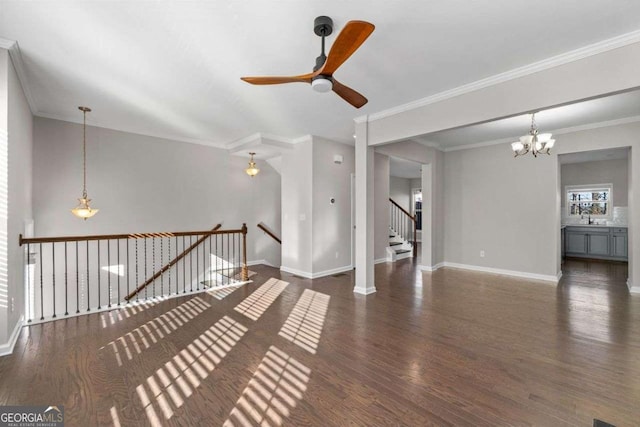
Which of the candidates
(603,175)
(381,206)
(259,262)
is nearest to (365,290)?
(381,206)

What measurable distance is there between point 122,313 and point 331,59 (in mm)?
3994

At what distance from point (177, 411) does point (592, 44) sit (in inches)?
179

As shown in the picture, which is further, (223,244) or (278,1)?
(223,244)

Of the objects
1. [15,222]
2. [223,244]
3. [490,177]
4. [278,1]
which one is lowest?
[223,244]

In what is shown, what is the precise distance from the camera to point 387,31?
2439mm

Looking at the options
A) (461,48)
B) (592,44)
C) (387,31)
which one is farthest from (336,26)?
(592,44)

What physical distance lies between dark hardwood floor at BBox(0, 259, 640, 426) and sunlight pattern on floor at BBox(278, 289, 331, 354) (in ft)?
0.08

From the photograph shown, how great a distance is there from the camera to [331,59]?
2.02 m

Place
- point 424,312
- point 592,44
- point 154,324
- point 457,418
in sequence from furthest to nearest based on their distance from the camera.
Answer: point 424,312
point 154,324
point 592,44
point 457,418

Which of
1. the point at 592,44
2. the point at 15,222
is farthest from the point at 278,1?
the point at 15,222

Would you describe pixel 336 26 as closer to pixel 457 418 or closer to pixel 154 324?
pixel 457 418

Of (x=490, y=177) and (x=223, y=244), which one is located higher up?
(x=490, y=177)


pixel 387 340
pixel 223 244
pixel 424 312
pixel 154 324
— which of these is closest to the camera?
pixel 387 340

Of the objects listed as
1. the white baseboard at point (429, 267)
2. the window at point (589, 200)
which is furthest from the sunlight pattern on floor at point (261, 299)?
the window at point (589, 200)
